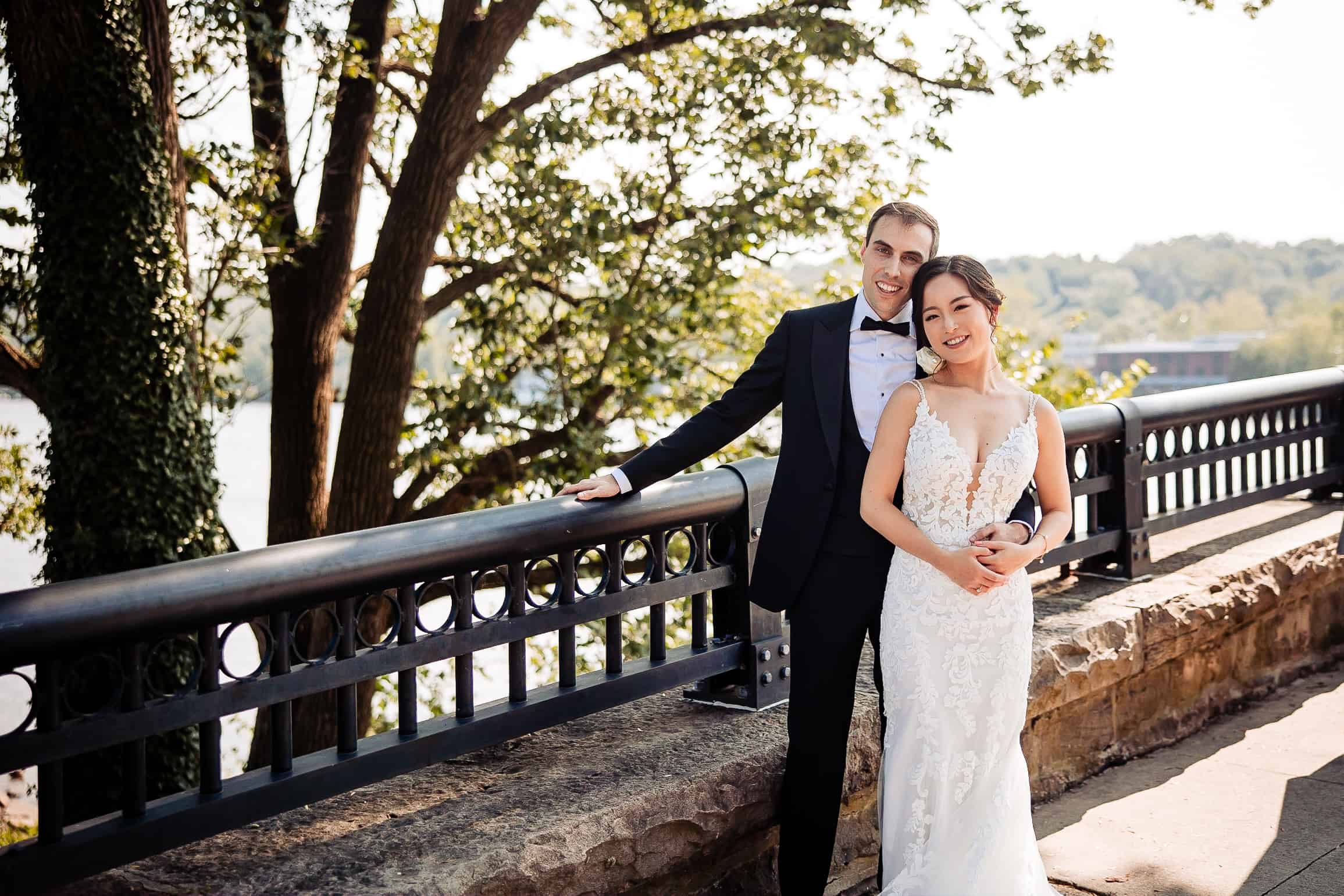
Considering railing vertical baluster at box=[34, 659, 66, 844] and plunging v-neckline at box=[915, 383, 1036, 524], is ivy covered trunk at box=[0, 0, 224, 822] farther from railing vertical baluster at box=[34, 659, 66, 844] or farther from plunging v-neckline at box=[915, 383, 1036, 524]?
plunging v-neckline at box=[915, 383, 1036, 524]

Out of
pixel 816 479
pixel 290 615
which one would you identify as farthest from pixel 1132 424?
pixel 290 615

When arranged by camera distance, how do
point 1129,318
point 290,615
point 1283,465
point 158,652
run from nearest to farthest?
point 290,615, point 1283,465, point 158,652, point 1129,318

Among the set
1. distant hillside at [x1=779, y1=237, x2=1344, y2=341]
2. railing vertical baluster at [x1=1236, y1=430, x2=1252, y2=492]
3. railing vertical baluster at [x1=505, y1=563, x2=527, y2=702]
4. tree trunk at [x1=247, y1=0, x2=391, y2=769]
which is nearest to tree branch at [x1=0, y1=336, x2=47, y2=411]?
tree trunk at [x1=247, y1=0, x2=391, y2=769]

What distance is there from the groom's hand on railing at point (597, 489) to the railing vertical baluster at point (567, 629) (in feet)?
0.53

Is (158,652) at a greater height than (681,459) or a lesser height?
lesser

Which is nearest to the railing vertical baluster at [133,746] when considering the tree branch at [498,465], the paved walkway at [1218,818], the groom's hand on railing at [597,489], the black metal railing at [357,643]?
the black metal railing at [357,643]

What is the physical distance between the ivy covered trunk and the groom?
5.86 metres

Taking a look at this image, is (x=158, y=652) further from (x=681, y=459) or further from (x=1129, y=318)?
(x=1129, y=318)

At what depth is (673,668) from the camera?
3.44m

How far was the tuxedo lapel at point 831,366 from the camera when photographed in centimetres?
317

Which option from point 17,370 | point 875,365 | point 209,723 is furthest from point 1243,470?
point 17,370

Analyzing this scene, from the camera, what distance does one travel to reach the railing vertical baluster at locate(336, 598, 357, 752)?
2650mm

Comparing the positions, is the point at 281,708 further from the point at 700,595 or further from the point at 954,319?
the point at 954,319

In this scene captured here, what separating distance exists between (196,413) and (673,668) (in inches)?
244
